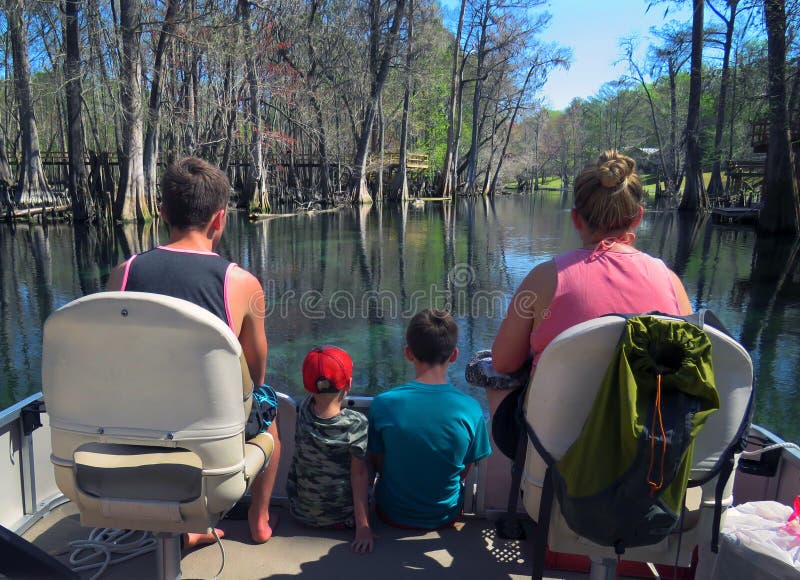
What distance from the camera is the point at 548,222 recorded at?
79.0ft

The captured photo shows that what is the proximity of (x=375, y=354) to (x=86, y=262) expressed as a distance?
818 cm

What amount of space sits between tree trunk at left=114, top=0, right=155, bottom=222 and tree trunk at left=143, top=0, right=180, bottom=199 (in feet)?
1.62

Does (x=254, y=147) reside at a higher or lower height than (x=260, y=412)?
Result: higher

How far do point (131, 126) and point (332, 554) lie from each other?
65.4ft

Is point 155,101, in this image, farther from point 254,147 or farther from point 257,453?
point 257,453

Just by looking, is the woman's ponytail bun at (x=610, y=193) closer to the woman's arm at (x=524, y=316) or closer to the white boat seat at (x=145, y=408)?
the woman's arm at (x=524, y=316)

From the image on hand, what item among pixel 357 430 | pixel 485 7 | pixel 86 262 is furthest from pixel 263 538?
pixel 485 7

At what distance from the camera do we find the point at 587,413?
4.88 ft

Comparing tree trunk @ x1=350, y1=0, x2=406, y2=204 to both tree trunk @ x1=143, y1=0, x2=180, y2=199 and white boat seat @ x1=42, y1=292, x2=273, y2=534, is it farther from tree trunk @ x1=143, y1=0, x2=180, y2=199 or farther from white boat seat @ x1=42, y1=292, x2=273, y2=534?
white boat seat @ x1=42, y1=292, x2=273, y2=534

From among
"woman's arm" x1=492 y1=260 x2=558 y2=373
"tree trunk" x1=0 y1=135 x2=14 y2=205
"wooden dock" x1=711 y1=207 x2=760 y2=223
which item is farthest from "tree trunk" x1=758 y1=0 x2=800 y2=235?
"tree trunk" x1=0 y1=135 x2=14 y2=205

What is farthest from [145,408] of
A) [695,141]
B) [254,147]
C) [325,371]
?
[695,141]

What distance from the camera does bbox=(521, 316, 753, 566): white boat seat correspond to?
1.44 metres

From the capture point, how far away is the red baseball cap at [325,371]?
223 cm

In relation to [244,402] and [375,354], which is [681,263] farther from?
[244,402]
